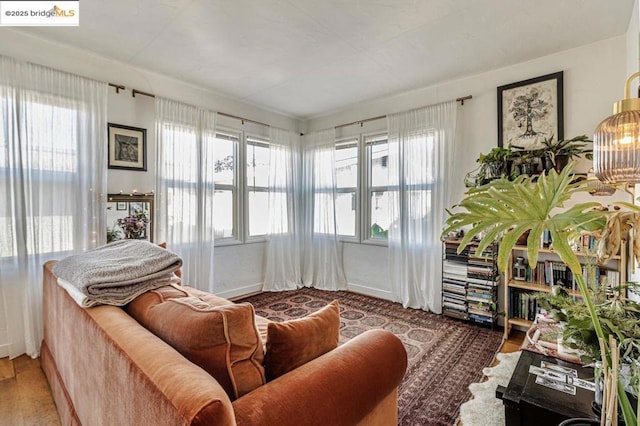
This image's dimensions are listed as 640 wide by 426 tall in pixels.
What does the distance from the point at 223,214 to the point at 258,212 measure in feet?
1.77

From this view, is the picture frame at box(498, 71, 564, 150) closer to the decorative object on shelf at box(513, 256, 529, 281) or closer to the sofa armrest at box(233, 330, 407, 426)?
the decorative object on shelf at box(513, 256, 529, 281)

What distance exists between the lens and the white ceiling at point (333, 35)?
2.11m

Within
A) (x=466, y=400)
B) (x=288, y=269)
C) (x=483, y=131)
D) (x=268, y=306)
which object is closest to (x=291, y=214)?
(x=288, y=269)

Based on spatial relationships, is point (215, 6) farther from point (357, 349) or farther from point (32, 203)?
point (357, 349)

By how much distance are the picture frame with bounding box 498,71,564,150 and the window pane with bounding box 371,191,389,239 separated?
1525 mm

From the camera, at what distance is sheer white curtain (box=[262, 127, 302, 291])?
4348mm

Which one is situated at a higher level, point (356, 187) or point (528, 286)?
point (356, 187)

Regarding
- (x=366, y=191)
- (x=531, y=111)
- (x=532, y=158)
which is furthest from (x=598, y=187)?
(x=366, y=191)

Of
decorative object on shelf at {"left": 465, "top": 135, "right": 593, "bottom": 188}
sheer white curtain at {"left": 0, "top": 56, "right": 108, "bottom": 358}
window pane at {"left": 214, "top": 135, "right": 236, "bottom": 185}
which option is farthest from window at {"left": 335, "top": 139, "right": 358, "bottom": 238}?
sheer white curtain at {"left": 0, "top": 56, "right": 108, "bottom": 358}

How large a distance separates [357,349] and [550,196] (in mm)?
805

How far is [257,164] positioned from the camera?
430 centimetres

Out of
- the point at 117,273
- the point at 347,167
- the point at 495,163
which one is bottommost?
the point at 117,273

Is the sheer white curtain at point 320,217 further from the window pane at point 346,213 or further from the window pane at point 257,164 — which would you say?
the window pane at point 257,164

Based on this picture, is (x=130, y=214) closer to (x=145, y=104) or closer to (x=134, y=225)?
(x=134, y=225)
